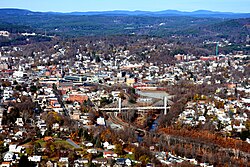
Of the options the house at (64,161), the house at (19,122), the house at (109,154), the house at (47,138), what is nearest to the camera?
the house at (64,161)

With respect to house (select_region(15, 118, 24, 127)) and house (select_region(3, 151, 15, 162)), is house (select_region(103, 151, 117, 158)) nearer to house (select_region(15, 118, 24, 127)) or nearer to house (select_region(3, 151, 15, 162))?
house (select_region(3, 151, 15, 162))

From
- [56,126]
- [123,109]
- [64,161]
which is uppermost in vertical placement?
[64,161]

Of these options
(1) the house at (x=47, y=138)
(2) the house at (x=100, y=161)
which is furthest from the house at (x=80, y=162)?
(1) the house at (x=47, y=138)

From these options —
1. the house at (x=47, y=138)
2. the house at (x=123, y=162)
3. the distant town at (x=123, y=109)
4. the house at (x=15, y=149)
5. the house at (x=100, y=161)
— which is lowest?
the distant town at (x=123, y=109)

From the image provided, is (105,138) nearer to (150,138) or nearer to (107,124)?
(150,138)

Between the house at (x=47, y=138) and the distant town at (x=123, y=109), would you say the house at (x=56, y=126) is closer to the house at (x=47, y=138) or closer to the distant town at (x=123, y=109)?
the distant town at (x=123, y=109)

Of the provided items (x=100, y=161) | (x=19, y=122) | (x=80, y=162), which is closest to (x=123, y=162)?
(x=100, y=161)

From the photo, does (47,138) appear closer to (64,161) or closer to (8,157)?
(8,157)

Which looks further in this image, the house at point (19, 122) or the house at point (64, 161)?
the house at point (19, 122)

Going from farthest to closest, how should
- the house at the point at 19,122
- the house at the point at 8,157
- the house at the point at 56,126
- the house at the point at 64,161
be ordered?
the house at the point at 19,122
the house at the point at 56,126
the house at the point at 8,157
the house at the point at 64,161

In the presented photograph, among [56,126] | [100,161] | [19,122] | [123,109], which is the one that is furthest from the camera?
[123,109]
